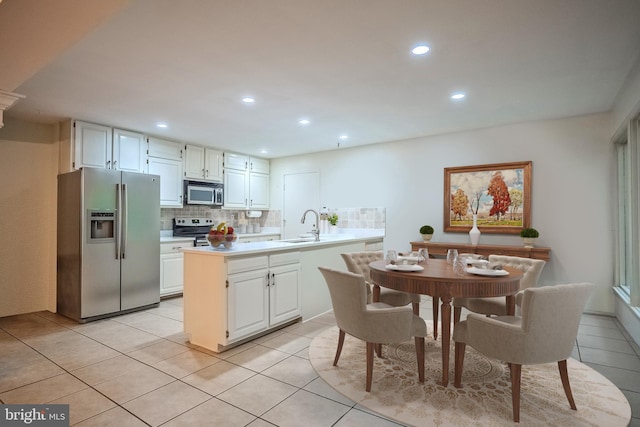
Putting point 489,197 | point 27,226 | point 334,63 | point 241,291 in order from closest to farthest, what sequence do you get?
point 334,63, point 241,291, point 27,226, point 489,197

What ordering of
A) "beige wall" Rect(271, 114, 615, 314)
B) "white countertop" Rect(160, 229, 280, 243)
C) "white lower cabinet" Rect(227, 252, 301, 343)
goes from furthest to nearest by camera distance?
"white countertop" Rect(160, 229, 280, 243) < "beige wall" Rect(271, 114, 615, 314) < "white lower cabinet" Rect(227, 252, 301, 343)

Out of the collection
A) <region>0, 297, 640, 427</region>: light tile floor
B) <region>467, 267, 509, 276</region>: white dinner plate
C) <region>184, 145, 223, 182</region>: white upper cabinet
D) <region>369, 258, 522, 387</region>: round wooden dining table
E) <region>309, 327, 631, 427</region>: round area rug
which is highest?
<region>184, 145, 223, 182</region>: white upper cabinet

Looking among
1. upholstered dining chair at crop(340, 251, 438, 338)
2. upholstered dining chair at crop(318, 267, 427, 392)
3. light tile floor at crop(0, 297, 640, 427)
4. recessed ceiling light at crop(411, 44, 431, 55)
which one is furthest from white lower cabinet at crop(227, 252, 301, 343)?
recessed ceiling light at crop(411, 44, 431, 55)

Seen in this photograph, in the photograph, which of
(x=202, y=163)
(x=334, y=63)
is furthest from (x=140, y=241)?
(x=334, y=63)

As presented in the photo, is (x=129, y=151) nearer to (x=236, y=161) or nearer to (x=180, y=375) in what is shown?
(x=236, y=161)

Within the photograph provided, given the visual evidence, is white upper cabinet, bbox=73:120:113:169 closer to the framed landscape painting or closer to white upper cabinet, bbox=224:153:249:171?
white upper cabinet, bbox=224:153:249:171

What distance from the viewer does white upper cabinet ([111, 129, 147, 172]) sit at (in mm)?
4594

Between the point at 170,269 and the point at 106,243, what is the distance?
3.39ft

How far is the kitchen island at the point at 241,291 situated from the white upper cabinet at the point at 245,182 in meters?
2.95

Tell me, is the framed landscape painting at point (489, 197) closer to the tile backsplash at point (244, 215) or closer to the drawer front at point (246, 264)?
the tile backsplash at point (244, 215)

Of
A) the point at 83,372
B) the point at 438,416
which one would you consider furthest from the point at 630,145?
the point at 83,372

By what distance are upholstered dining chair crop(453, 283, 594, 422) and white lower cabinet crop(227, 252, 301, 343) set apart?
6.42ft

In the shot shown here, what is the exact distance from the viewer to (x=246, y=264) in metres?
3.11

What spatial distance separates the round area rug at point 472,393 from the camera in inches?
77.7
